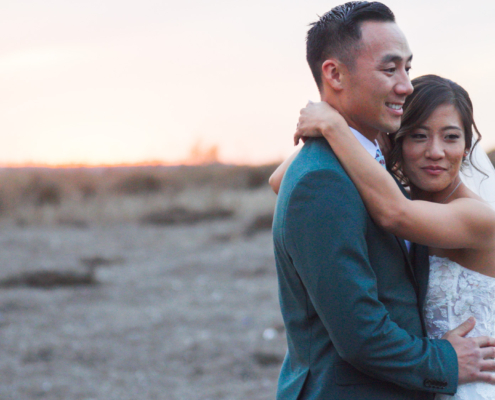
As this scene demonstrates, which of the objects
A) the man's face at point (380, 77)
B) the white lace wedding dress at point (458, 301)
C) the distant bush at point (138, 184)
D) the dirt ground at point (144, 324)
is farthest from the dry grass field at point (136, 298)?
the man's face at point (380, 77)

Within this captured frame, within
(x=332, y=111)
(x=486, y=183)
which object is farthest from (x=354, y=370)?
(x=486, y=183)

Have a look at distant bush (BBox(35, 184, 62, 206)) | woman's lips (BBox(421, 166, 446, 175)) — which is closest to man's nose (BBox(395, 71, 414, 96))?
woman's lips (BBox(421, 166, 446, 175))

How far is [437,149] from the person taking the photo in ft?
7.66

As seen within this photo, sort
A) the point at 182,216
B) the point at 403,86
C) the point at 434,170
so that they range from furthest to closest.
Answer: the point at 182,216 → the point at 434,170 → the point at 403,86

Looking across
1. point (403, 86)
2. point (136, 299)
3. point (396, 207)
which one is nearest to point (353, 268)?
point (396, 207)

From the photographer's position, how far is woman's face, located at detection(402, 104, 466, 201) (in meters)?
2.36

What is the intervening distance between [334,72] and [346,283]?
0.80 m

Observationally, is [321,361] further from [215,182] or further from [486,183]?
[215,182]

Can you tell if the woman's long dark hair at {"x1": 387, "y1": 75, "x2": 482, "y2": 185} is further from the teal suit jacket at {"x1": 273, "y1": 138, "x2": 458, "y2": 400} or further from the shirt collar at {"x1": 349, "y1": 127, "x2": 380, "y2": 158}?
the teal suit jacket at {"x1": 273, "y1": 138, "x2": 458, "y2": 400}

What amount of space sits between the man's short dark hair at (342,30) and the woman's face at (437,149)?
0.45 meters

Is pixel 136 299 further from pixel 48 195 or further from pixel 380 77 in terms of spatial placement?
pixel 48 195

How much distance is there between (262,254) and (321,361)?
11.8 meters

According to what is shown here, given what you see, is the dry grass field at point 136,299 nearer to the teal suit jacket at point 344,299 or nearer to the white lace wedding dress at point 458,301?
the white lace wedding dress at point 458,301

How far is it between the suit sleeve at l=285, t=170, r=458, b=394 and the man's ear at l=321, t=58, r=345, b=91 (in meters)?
0.40
